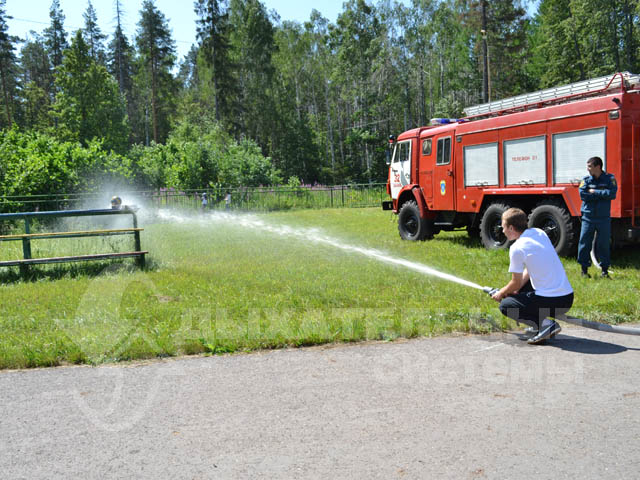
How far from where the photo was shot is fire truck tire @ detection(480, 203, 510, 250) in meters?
12.4

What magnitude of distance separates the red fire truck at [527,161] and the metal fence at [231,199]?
17.3 meters

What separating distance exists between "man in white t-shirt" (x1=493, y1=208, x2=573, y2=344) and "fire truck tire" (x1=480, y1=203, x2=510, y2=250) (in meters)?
6.89

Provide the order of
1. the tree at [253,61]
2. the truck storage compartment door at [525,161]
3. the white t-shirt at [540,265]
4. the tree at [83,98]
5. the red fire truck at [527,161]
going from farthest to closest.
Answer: the tree at [253,61], the tree at [83,98], the truck storage compartment door at [525,161], the red fire truck at [527,161], the white t-shirt at [540,265]

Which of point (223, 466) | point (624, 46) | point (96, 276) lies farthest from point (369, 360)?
point (624, 46)

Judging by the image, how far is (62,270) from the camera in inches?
415

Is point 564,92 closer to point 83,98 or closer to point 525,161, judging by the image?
point 525,161

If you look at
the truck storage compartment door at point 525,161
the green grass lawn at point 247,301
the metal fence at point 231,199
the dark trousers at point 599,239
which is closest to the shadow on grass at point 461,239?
the green grass lawn at point 247,301

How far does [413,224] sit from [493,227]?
309 cm

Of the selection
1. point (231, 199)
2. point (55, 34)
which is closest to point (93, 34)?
point (55, 34)

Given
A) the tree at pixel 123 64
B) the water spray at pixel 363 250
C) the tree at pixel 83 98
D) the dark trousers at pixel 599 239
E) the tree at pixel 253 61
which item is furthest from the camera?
the tree at pixel 123 64

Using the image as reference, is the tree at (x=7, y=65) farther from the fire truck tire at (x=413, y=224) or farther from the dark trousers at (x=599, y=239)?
the dark trousers at (x=599, y=239)

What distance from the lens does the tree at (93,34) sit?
68406 millimetres

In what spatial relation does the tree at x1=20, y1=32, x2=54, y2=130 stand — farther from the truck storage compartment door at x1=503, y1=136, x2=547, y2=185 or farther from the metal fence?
the truck storage compartment door at x1=503, y1=136, x2=547, y2=185

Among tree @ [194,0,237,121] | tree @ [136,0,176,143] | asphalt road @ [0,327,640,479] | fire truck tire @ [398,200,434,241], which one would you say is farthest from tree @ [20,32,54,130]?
asphalt road @ [0,327,640,479]
